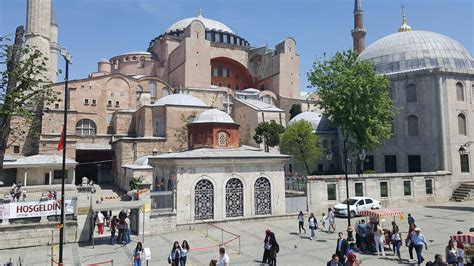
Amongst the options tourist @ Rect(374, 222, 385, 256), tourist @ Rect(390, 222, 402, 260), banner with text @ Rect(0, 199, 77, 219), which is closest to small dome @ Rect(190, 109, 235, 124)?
banner with text @ Rect(0, 199, 77, 219)

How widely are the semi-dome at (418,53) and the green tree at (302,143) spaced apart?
11058 millimetres

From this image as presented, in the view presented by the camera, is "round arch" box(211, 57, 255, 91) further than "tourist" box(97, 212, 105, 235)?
Yes

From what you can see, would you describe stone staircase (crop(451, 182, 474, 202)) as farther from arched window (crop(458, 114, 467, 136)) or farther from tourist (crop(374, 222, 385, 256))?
tourist (crop(374, 222, 385, 256))

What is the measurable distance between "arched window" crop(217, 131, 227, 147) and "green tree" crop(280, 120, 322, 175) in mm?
9749

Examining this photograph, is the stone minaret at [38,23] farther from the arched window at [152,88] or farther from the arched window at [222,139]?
the arched window at [222,139]

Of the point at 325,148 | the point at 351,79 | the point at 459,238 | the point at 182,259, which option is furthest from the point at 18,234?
the point at 325,148

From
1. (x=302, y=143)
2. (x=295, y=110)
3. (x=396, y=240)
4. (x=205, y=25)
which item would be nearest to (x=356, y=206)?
(x=396, y=240)

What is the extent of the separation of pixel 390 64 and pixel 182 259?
1236 inches

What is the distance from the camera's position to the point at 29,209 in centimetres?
1595

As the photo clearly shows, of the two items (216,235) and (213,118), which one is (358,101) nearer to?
(213,118)

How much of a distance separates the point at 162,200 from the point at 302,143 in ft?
52.5

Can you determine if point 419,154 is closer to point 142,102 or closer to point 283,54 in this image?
point 283,54

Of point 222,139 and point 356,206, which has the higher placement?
point 222,139

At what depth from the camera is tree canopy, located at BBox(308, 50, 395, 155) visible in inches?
1049
